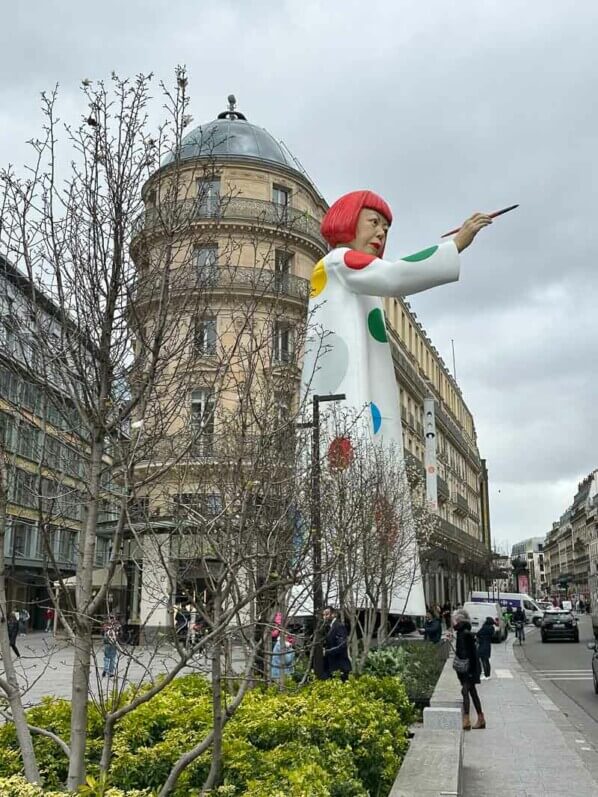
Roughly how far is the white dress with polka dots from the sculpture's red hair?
0.44 meters

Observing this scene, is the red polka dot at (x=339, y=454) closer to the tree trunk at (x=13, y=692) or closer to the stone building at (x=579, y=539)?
the tree trunk at (x=13, y=692)

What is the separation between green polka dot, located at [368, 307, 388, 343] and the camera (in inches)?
728

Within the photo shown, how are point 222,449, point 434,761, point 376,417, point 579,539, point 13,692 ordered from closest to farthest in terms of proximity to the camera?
1. point 13,692
2. point 434,761
3. point 222,449
4. point 376,417
5. point 579,539

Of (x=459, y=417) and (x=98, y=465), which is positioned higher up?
(x=459, y=417)

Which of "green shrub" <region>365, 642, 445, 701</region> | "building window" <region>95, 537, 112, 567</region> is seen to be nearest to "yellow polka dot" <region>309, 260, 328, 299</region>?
"building window" <region>95, 537, 112, 567</region>

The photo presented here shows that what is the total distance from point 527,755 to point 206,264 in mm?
7722

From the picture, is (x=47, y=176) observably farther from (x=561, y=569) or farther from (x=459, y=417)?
(x=561, y=569)

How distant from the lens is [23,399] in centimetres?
561

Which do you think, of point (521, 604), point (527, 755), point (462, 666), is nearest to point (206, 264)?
point (527, 755)

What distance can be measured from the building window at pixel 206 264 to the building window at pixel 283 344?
A: 1.74 metres

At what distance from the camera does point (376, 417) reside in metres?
18.0

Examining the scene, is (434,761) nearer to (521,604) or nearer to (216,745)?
(216,745)

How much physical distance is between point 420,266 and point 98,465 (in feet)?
42.1

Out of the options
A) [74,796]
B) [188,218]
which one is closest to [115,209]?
[188,218]
